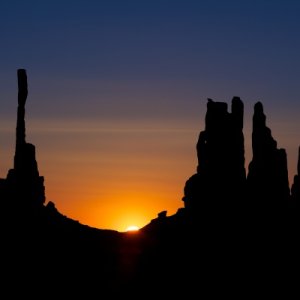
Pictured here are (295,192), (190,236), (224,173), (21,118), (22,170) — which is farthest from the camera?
(295,192)

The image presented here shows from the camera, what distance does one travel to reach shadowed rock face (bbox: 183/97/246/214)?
130250 mm

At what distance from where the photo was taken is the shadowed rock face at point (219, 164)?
130 m

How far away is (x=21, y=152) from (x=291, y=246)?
4091cm

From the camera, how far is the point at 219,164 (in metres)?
132

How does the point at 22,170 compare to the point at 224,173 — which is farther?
the point at 224,173

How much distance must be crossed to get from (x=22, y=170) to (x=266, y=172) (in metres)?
36.3

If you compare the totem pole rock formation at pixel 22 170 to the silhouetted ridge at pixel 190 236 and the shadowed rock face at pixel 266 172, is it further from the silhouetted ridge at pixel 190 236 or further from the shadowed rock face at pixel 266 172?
the shadowed rock face at pixel 266 172

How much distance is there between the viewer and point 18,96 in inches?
5000

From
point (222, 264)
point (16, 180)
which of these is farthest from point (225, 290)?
point (16, 180)

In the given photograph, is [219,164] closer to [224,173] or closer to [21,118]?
[224,173]

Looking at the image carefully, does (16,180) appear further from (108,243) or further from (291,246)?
(291,246)

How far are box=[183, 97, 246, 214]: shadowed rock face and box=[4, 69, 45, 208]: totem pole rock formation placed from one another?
73.1ft

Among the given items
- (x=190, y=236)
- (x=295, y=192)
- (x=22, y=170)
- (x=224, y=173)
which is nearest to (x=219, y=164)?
(x=224, y=173)

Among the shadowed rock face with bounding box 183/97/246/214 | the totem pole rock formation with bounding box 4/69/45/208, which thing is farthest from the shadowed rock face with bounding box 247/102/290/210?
the totem pole rock formation with bounding box 4/69/45/208
